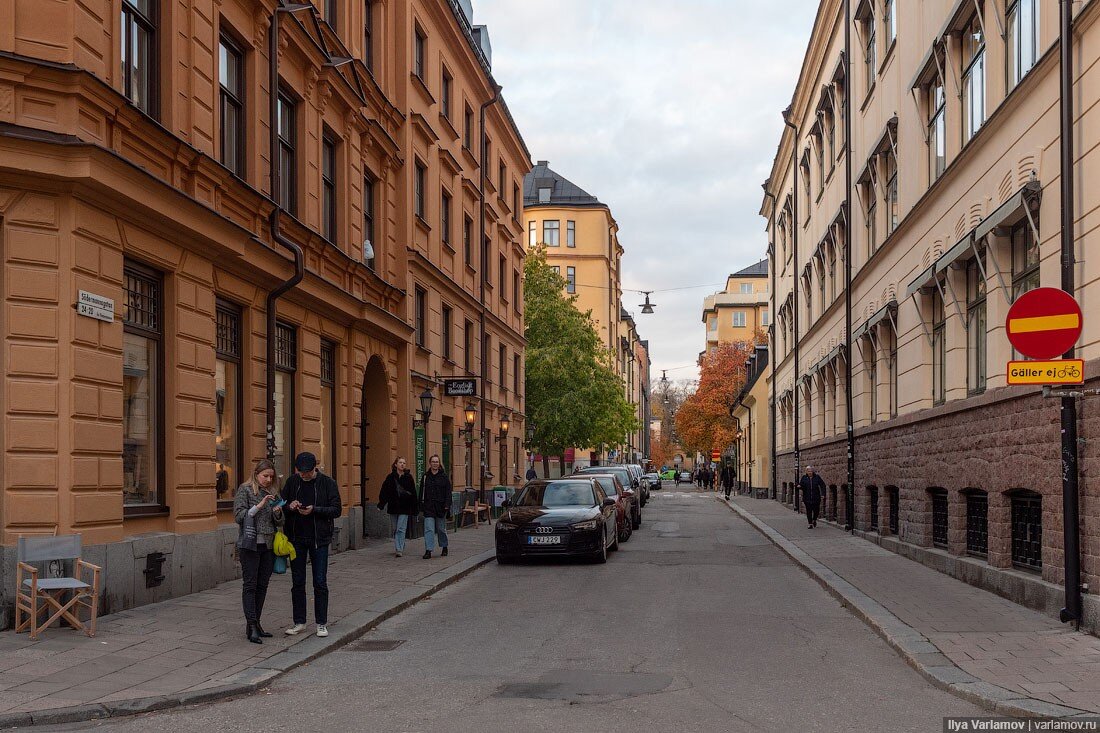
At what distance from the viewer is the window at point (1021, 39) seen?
1194cm

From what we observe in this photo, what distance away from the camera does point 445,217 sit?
27.9 metres

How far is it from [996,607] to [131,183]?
1003 centimetres

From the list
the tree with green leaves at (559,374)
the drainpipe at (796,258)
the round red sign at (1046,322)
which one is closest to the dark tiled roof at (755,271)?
the tree with green leaves at (559,374)

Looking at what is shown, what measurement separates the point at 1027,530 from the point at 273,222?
10477 mm

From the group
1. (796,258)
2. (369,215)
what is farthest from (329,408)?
(796,258)

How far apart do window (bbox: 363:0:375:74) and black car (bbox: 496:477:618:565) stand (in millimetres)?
9400

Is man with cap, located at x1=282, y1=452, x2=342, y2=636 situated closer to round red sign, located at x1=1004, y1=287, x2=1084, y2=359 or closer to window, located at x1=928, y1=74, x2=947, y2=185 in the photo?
round red sign, located at x1=1004, y1=287, x2=1084, y2=359

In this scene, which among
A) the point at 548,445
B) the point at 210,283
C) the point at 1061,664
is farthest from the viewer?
the point at 548,445

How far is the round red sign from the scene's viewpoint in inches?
369

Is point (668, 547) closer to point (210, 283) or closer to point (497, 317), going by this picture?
point (210, 283)

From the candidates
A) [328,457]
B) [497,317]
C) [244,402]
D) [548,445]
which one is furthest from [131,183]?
[548,445]

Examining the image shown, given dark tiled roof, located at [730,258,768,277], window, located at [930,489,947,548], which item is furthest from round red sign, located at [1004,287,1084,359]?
dark tiled roof, located at [730,258,768,277]

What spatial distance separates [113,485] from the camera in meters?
10.8

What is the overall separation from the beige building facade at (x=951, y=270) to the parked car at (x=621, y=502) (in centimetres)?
481
